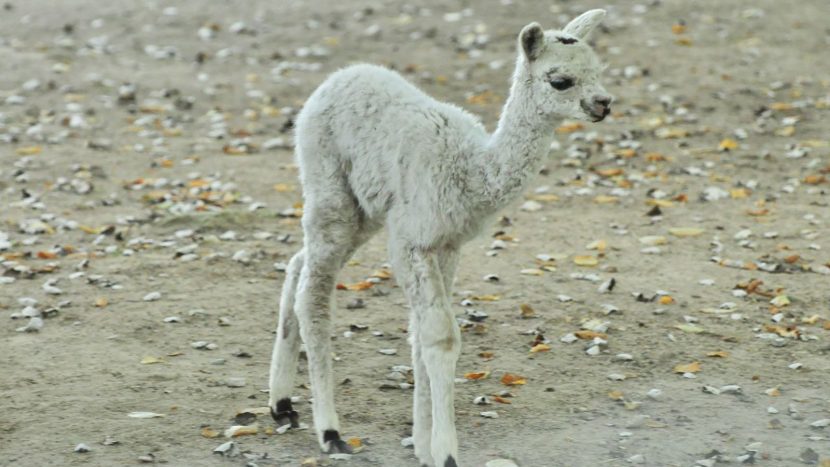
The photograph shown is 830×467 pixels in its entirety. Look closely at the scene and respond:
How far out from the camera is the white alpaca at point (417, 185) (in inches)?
221

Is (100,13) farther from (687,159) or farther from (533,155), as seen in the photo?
(533,155)

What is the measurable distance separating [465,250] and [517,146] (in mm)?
4288

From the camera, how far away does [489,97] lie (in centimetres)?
1439

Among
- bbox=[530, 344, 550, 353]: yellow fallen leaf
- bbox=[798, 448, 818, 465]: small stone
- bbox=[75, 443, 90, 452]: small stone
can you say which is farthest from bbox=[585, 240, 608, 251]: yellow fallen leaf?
bbox=[75, 443, 90, 452]: small stone

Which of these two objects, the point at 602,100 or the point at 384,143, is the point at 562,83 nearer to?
the point at 602,100

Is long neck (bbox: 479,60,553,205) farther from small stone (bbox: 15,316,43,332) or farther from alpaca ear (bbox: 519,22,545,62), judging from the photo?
small stone (bbox: 15,316,43,332)

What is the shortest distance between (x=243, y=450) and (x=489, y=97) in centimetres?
887

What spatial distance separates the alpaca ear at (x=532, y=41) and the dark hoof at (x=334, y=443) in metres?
2.21

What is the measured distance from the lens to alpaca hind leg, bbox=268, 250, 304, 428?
6516 mm

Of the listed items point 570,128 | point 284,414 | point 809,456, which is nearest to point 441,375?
point 284,414

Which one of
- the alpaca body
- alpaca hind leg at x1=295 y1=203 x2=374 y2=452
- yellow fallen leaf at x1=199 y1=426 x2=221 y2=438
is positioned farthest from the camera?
yellow fallen leaf at x1=199 y1=426 x2=221 y2=438

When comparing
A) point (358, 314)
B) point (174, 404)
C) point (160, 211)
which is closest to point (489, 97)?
point (160, 211)

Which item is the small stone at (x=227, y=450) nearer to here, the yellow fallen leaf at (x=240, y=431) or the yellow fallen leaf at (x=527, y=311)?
the yellow fallen leaf at (x=240, y=431)

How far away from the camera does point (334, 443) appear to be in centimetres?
616
